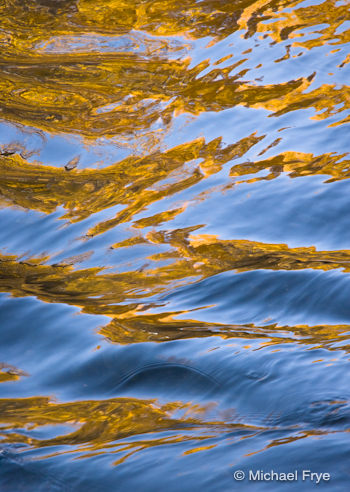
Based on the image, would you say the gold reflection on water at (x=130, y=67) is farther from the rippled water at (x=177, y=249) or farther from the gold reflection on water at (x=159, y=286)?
the gold reflection on water at (x=159, y=286)

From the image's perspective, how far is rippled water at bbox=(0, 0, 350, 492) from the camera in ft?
4.80

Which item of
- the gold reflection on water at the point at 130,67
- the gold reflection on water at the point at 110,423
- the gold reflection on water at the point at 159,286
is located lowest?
the gold reflection on water at the point at 110,423

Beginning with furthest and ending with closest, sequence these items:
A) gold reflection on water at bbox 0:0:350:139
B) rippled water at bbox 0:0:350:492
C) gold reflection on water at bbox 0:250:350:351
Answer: gold reflection on water at bbox 0:0:350:139, gold reflection on water at bbox 0:250:350:351, rippled water at bbox 0:0:350:492

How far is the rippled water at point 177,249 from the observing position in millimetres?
1463

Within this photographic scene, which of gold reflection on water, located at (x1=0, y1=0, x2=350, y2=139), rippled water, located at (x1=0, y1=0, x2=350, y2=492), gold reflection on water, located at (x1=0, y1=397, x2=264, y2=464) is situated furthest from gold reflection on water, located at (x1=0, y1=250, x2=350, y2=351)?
gold reflection on water, located at (x1=0, y1=0, x2=350, y2=139)

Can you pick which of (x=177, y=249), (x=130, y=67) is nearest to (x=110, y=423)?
(x=177, y=249)

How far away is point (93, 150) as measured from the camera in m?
3.35

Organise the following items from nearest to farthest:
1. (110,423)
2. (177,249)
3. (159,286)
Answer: (110,423), (159,286), (177,249)

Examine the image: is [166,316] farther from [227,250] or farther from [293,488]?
[293,488]

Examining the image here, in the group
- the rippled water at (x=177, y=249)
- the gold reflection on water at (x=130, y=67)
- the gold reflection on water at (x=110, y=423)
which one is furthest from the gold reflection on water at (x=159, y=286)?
the gold reflection on water at (x=130, y=67)

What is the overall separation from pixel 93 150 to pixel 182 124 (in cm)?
47

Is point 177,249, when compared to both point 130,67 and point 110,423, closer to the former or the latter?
point 110,423

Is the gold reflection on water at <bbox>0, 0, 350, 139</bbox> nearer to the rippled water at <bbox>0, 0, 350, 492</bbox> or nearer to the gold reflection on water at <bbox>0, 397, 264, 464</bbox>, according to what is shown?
the rippled water at <bbox>0, 0, 350, 492</bbox>

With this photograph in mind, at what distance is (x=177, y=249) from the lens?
2.35 meters
